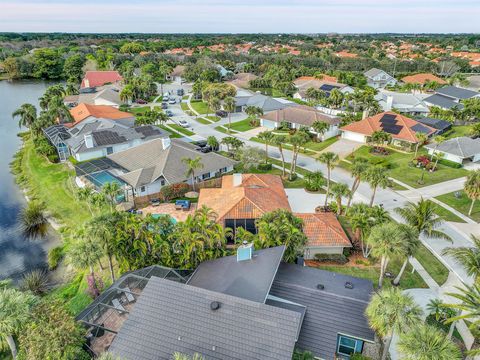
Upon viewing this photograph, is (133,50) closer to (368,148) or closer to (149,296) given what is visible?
(368,148)

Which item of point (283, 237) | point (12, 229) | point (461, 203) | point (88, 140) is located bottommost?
point (12, 229)

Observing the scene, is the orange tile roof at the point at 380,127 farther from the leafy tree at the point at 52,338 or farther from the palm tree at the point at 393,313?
the leafy tree at the point at 52,338

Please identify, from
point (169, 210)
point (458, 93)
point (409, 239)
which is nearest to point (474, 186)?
point (409, 239)

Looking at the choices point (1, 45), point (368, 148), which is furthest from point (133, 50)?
point (368, 148)

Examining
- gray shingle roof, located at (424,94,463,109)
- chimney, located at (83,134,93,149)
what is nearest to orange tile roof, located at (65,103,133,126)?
chimney, located at (83,134,93,149)

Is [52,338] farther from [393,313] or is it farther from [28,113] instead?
[28,113]

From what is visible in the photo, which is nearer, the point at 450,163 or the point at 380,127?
the point at 450,163

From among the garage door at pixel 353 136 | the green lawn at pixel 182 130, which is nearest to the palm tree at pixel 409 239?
the garage door at pixel 353 136
